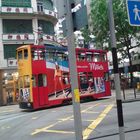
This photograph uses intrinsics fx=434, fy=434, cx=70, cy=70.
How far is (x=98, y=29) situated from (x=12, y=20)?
10001 mm

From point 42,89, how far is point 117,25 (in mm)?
22350

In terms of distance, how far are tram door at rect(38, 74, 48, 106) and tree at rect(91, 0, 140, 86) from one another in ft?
62.8

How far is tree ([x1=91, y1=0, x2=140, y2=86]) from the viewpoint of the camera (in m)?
46.6

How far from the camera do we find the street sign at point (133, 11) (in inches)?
265

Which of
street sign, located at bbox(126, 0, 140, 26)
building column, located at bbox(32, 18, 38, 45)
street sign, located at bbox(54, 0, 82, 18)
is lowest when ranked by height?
street sign, located at bbox(126, 0, 140, 26)

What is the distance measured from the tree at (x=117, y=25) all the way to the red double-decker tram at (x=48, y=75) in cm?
1562

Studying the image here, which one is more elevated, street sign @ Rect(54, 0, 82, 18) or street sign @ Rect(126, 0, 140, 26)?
street sign @ Rect(54, 0, 82, 18)

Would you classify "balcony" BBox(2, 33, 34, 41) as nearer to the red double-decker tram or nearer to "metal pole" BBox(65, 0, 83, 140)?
the red double-decker tram

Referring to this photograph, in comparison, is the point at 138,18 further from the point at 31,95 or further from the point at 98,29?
the point at 98,29

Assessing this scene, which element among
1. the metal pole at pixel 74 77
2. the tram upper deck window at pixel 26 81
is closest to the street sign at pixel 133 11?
the metal pole at pixel 74 77

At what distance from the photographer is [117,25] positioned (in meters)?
47.9

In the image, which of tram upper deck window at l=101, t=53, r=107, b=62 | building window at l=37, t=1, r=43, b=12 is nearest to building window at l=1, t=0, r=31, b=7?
building window at l=37, t=1, r=43, b=12

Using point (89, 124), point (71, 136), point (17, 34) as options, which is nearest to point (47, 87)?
point (89, 124)

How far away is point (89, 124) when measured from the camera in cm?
1609
